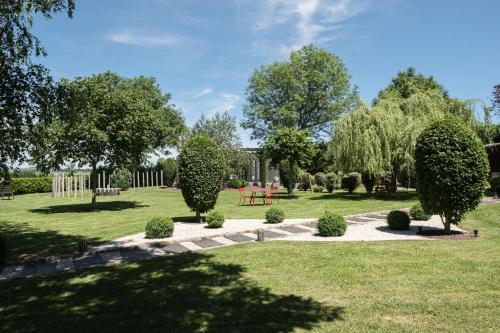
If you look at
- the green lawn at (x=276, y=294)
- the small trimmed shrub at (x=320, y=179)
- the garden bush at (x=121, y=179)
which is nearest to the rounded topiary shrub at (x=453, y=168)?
the green lawn at (x=276, y=294)

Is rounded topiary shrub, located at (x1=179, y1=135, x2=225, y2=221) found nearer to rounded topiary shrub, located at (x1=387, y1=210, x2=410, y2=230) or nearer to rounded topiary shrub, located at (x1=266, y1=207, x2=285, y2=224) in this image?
rounded topiary shrub, located at (x1=266, y1=207, x2=285, y2=224)

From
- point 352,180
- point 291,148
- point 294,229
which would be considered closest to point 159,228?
point 294,229

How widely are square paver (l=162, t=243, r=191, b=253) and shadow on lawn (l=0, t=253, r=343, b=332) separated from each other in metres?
1.91

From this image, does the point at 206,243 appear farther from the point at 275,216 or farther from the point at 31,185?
the point at 31,185

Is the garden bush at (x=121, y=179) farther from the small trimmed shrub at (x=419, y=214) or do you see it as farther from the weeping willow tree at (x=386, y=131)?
the small trimmed shrub at (x=419, y=214)

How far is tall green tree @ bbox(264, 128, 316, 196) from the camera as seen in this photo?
85.8 feet

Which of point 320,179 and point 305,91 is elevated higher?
point 305,91

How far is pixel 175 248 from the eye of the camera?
977cm

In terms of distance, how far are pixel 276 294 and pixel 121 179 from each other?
33.6 m

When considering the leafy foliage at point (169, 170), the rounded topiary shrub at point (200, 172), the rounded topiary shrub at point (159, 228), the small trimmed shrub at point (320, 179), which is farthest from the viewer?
the leafy foliage at point (169, 170)

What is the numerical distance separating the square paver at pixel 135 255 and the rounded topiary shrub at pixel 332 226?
5.13 m

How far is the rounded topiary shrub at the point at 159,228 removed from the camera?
10.7 m

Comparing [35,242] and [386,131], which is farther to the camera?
[386,131]

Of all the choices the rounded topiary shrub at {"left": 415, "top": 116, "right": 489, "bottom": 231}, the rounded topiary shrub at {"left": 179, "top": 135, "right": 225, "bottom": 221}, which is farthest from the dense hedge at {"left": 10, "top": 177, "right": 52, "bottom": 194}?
the rounded topiary shrub at {"left": 415, "top": 116, "right": 489, "bottom": 231}
